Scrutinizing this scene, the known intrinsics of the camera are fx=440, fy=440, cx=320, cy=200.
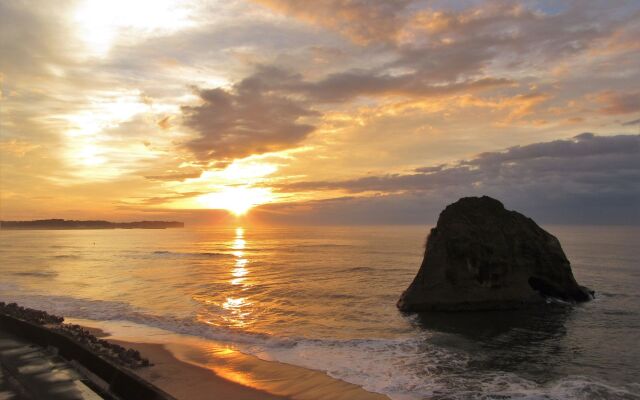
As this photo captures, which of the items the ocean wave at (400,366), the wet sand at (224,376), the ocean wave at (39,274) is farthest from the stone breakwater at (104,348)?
the ocean wave at (39,274)

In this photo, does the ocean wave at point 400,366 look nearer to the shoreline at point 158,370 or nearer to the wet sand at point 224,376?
the wet sand at point 224,376

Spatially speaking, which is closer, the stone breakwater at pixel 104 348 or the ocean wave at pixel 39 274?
the stone breakwater at pixel 104 348

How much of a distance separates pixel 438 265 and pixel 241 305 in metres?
12.0

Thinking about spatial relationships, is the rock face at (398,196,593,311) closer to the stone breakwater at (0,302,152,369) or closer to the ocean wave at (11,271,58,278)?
the stone breakwater at (0,302,152,369)

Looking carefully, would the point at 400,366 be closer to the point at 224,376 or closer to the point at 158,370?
the point at 224,376

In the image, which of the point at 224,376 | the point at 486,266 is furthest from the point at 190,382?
the point at 486,266

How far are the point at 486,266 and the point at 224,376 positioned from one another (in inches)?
681

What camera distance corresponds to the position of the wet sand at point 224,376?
1205 centimetres

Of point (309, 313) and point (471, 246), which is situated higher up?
point (471, 246)

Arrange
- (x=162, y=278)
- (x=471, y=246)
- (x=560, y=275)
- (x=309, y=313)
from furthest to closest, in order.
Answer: (x=162, y=278)
(x=560, y=275)
(x=471, y=246)
(x=309, y=313)

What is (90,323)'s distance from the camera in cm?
2175

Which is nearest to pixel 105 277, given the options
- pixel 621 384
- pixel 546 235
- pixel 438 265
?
pixel 438 265

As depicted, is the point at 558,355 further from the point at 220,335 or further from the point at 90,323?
the point at 90,323

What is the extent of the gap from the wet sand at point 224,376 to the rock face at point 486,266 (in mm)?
11666
